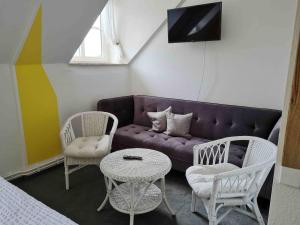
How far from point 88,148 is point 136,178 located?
88 cm

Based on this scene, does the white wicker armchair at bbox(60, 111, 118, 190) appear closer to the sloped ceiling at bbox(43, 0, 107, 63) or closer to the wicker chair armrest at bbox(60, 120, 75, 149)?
the wicker chair armrest at bbox(60, 120, 75, 149)

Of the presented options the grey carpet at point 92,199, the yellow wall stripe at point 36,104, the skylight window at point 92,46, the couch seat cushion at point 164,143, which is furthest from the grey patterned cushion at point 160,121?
the skylight window at point 92,46

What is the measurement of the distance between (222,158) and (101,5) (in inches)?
76.0

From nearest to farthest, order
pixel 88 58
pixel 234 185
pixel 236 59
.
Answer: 1. pixel 234 185
2. pixel 236 59
3. pixel 88 58

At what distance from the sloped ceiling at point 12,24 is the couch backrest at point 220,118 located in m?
1.72

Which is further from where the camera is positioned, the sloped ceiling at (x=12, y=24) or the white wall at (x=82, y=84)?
the white wall at (x=82, y=84)

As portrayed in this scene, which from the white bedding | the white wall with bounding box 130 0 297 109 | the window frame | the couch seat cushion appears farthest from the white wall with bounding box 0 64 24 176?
the white wall with bounding box 130 0 297 109

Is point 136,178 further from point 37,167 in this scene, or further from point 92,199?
point 37,167

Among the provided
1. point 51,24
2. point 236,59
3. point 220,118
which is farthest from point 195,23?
point 51,24

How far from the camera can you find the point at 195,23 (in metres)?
2.57

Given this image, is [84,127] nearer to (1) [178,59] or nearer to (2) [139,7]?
(1) [178,59]

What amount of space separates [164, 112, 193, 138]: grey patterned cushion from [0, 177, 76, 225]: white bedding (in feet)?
6.03

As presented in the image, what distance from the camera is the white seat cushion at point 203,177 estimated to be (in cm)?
152

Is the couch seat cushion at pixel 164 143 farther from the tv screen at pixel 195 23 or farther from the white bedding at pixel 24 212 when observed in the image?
the white bedding at pixel 24 212
